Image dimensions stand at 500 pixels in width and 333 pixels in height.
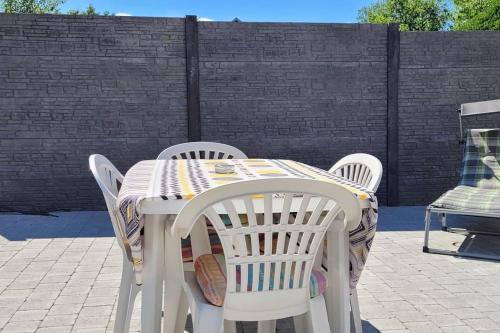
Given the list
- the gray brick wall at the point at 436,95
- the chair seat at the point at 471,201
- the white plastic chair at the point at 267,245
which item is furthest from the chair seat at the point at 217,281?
the gray brick wall at the point at 436,95

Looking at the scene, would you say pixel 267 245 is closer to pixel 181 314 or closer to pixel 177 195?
pixel 177 195

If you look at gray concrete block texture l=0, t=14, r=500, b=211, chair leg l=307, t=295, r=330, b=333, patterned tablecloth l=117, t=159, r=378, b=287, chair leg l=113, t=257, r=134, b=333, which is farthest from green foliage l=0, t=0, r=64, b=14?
chair leg l=307, t=295, r=330, b=333

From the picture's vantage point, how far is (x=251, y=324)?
9.07 feet

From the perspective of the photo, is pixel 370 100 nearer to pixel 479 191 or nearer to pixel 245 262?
pixel 479 191

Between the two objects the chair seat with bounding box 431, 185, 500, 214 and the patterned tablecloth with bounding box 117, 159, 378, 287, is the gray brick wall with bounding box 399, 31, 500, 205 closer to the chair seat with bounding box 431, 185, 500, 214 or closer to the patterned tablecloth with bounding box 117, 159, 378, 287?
the chair seat with bounding box 431, 185, 500, 214

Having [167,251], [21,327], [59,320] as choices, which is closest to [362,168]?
[167,251]

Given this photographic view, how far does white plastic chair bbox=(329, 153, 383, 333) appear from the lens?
2.43 metres

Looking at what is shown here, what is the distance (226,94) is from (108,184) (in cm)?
351

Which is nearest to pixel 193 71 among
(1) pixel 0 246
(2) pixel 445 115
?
(1) pixel 0 246

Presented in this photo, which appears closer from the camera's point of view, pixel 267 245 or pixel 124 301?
pixel 267 245

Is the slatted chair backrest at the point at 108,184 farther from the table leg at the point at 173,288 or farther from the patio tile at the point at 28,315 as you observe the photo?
the patio tile at the point at 28,315

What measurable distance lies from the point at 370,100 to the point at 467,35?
1501mm

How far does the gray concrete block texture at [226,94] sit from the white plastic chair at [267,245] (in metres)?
4.28

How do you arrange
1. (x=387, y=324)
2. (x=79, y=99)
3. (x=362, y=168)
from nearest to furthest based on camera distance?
(x=387, y=324) → (x=362, y=168) → (x=79, y=99)
